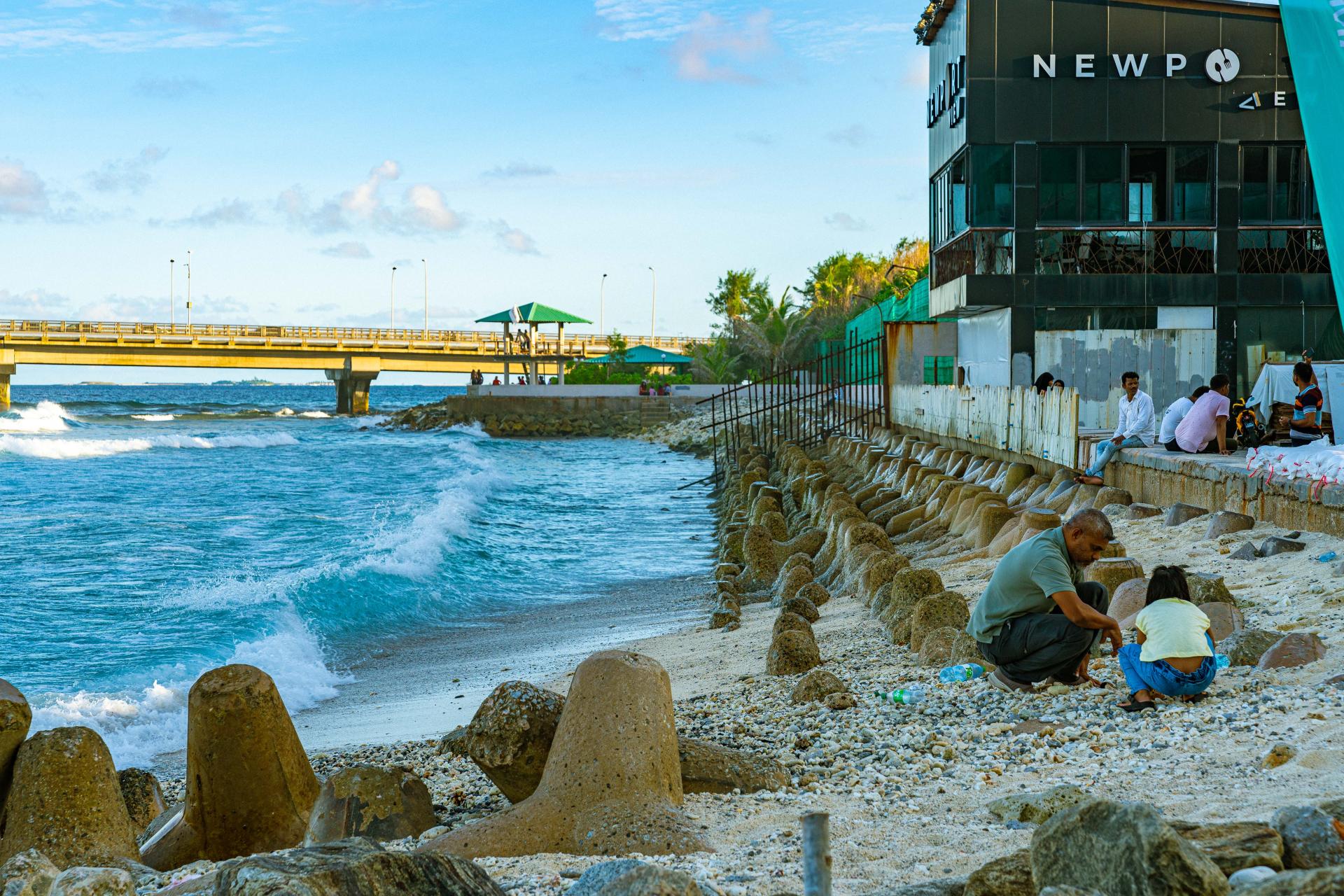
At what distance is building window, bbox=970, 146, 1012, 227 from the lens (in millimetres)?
23188

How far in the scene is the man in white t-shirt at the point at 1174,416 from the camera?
1302 cm

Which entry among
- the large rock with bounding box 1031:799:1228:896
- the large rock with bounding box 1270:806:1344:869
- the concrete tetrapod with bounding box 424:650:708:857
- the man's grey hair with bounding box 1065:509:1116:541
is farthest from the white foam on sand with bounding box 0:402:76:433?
the large rock with bounding box 1270:806:1344:869

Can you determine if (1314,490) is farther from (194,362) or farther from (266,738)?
(194,362)

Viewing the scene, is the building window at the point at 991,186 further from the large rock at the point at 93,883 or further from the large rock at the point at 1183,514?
the large rock at the point at 93,883

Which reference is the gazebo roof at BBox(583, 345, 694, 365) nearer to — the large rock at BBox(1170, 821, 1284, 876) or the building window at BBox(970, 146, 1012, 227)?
the building window at BBox(970, 146, 1012, 227)

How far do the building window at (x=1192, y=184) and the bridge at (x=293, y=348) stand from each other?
4105 centimetres

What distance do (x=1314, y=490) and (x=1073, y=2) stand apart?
55.2 ft

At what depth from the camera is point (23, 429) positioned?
6062 cm

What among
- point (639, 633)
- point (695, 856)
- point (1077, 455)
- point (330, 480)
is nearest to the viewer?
point (695, 856)

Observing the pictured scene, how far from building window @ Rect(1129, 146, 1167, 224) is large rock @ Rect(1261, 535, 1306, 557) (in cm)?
1597

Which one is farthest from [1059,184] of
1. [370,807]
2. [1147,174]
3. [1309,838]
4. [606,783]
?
[1309,838]

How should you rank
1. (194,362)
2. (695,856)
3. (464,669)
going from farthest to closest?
1. (194,362)
2. (464,669)
3. (695,856)

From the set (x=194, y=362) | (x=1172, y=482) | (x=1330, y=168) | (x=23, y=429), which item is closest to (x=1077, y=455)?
(x=1172, y=482)

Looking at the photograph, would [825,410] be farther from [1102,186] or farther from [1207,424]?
[1207,424]
